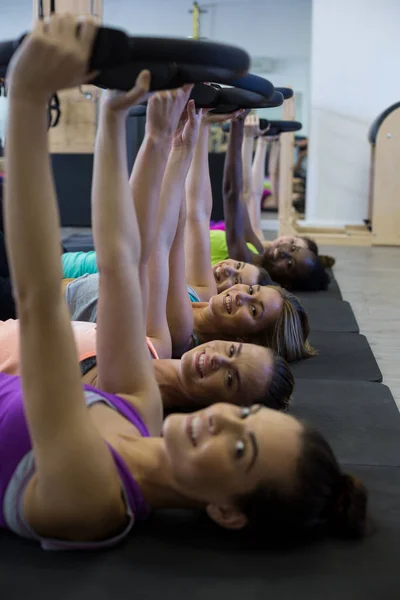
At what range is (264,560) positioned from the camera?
124 centimetres

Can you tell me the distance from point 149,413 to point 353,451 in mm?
689

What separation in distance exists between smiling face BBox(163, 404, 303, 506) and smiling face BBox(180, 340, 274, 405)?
0.58 metres

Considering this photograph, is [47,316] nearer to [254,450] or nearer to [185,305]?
[254,450]

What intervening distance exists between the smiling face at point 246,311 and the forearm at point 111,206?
961 millimetres

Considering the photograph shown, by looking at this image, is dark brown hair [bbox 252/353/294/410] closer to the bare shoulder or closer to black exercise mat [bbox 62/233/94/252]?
the bare shoulder

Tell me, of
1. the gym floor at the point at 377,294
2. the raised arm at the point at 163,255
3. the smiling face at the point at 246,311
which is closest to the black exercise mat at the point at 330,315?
the gym floor at the point at 377,294

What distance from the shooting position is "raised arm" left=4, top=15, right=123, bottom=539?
3.03ft

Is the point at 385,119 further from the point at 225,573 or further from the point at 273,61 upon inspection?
the point at 225,573

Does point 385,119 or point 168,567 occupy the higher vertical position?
point 385,119

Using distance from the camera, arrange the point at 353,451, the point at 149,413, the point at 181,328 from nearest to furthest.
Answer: the point at 149,413 → the point at 353,451 → the point at 181,328

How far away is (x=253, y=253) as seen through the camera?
3783 millimetres

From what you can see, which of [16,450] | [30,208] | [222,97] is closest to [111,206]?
[30,208]

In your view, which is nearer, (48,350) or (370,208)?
(48,350)

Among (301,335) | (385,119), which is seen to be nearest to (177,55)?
(301,335)
